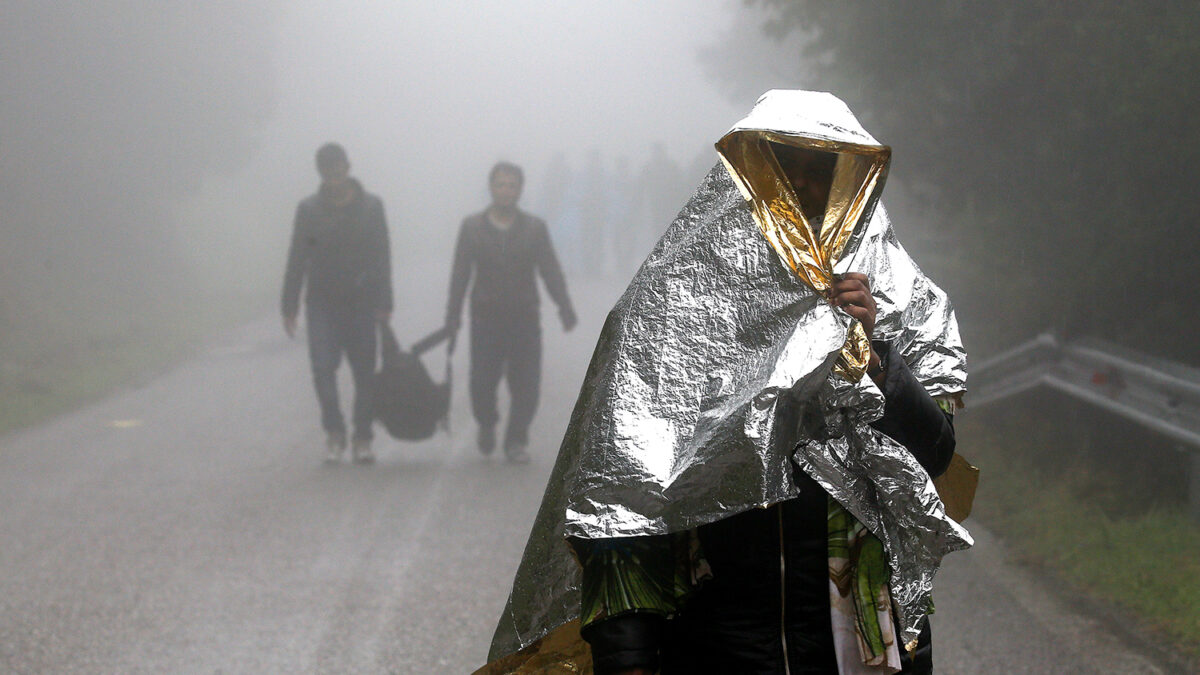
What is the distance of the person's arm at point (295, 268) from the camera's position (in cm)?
973

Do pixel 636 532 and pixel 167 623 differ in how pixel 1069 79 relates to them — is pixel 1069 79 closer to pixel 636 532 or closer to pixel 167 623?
pixel 167 623

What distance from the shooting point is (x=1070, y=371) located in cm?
770

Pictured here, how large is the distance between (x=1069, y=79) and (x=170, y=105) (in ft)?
79.4

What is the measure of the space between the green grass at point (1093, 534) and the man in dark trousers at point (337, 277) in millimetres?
4285

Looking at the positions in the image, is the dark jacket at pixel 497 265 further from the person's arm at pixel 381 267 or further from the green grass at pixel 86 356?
the green grass at pixel 86 356

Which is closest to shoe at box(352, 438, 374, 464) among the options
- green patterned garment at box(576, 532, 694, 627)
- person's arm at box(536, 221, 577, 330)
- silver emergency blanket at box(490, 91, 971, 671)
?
person's arm at box(536, 221, 577, 330)

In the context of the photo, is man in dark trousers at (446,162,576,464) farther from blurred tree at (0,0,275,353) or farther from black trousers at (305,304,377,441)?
blurred tree at (0,0,275,353)

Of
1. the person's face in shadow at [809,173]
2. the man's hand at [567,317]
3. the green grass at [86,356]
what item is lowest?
the green grass at [86,356]

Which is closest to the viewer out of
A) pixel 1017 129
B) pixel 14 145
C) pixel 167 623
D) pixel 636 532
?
pixel 636 532

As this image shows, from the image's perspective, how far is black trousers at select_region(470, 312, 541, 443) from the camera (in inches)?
393

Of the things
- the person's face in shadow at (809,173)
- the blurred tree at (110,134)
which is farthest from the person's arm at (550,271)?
the blurred tree at (110,134)

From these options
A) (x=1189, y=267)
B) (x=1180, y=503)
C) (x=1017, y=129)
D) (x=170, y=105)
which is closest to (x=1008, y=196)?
(x=1017, y=129)

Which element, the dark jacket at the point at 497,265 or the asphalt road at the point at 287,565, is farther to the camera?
the dark jacket at the point at 497,265

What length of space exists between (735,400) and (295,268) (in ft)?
26.4
